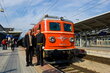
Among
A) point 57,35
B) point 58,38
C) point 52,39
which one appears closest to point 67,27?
point 57,35

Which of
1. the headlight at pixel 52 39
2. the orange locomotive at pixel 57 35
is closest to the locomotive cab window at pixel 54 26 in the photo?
the orange locomotive at pixel 57 35

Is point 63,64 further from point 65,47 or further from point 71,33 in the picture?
point 71,33

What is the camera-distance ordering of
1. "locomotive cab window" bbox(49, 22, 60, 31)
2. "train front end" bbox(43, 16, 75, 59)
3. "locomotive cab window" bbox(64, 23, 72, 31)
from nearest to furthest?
1. "train front end" bbox(43, 16, 75, 59)
2. "locomotive cab window" bbox(49, 22, 60, 31)
3. "locomotive cab window" bbox(64, 23, 72, 31)

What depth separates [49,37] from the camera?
32.2ft

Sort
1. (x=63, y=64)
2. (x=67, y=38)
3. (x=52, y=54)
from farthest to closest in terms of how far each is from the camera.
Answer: (x=63, y=64) → (x=67, y=38) → (x=52, y=54)

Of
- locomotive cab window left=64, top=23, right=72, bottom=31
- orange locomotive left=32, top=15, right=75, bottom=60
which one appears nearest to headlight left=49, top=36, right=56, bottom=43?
orange locomotive left=32, top=15, right=75, bottom=60

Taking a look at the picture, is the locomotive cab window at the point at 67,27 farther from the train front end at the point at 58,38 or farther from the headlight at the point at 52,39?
the headlight at the point at 52,39

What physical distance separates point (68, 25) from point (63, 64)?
2816 mm

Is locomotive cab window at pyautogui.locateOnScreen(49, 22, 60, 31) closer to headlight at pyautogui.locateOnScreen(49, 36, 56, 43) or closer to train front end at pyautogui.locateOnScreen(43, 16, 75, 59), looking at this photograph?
train front end at pyautogui.locateOnScreen(43, 16, 75, 59)

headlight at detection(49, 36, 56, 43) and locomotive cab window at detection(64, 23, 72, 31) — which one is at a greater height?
locomotive cab window at detection(64, 23, 72, 31)

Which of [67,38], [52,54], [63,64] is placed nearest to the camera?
[52,54]

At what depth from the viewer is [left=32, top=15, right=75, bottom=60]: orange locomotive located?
32.1ft

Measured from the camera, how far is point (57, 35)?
10.0 metres

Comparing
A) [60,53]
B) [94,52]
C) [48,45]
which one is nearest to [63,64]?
[60,53]
